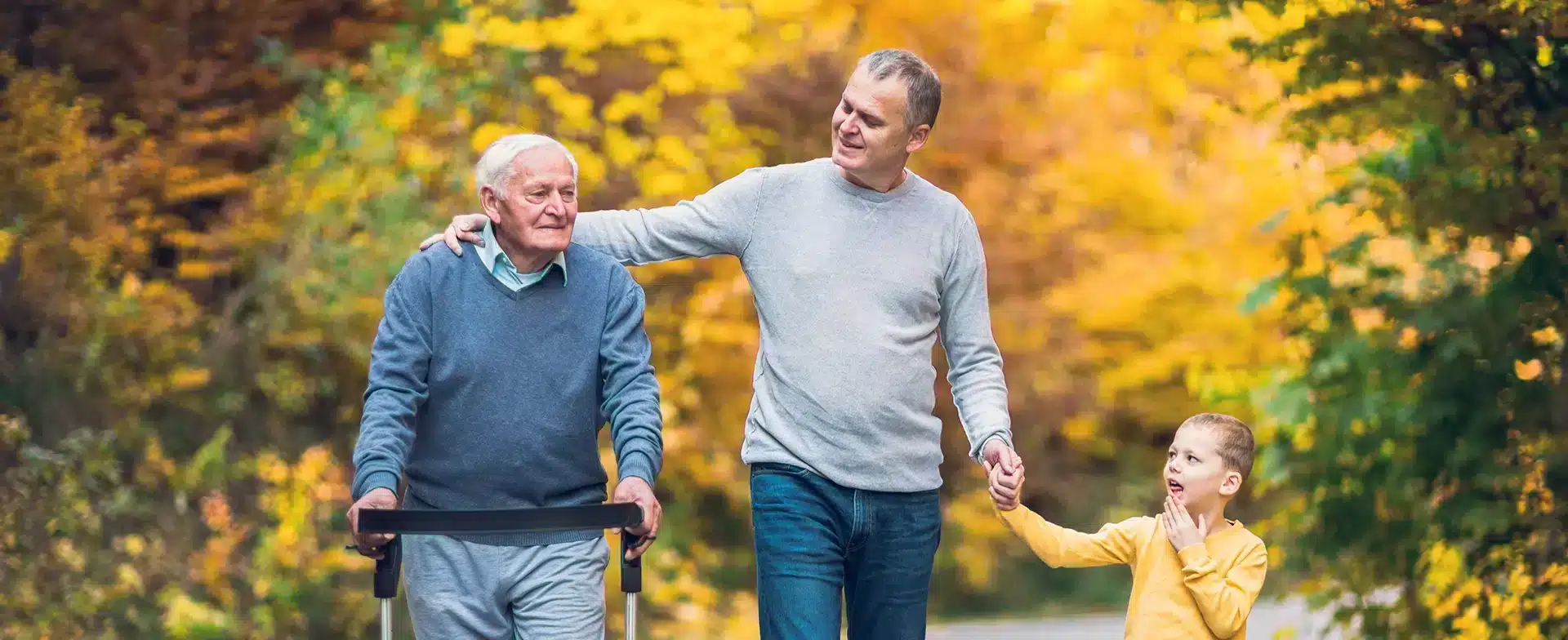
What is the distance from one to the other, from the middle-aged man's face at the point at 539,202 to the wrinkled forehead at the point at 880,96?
0.60 metres

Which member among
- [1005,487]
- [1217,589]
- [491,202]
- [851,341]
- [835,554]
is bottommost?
[1217,589]

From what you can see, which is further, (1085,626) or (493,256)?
(1085,626)

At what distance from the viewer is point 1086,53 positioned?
9844 millimetres

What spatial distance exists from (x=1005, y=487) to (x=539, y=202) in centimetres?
105

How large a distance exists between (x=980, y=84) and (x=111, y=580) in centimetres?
468

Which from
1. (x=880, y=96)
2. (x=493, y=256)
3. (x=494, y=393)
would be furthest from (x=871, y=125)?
(x=494, y=393)

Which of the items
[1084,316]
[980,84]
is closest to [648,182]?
[980,84]

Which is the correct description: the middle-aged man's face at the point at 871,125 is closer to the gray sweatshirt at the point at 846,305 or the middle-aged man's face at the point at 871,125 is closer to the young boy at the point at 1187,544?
the gray sweatshirt at the point at 846,305

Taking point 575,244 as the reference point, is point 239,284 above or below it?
above

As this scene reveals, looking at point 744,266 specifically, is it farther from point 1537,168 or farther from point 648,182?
point 648,182

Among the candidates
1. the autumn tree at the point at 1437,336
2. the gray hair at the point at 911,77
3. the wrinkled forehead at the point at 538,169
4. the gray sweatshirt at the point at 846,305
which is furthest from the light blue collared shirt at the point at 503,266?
the autumn tree at the point at 1437,336

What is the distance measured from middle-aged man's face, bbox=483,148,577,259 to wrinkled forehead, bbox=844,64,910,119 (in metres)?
0.60

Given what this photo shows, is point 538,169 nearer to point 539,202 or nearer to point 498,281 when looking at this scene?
point 539,202

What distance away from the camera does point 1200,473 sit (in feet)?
11.9
